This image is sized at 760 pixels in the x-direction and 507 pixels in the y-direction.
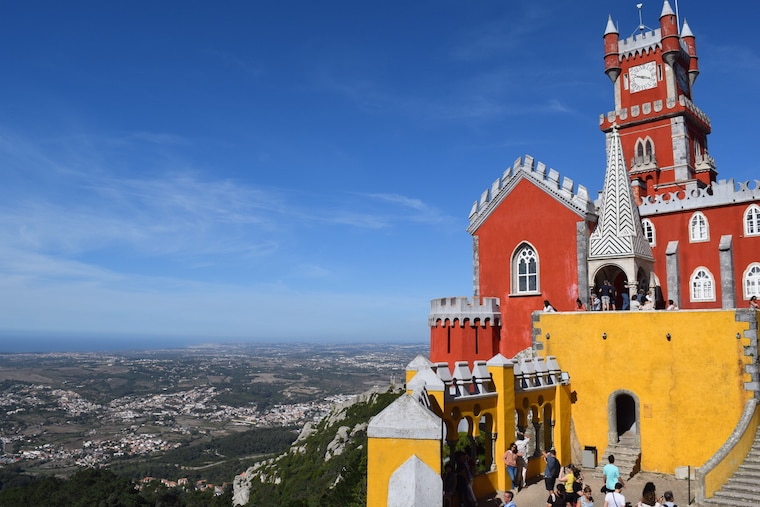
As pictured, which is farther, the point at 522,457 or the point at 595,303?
the point at 595,303

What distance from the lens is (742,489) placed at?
43.1ft

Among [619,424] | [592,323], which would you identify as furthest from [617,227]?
[619,424]

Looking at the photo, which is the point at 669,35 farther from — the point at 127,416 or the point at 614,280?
the point at 127,416

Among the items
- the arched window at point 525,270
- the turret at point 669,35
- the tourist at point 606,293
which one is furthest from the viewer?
the turret at point 669,35

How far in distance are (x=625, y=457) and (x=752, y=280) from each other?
10.1 metres

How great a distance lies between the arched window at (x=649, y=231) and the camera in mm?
23994

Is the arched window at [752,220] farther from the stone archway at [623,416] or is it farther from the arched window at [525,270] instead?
the stone archway at [623,416]

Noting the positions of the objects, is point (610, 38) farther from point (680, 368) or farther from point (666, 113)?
point (680, 368)

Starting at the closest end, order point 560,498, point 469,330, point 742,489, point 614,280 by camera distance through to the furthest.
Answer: point 560,498 → point 742,489 → point 469,330 → point 614,280

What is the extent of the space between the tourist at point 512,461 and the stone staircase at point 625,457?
3308 millimetres

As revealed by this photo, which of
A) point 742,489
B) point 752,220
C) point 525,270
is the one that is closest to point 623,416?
point 742,489

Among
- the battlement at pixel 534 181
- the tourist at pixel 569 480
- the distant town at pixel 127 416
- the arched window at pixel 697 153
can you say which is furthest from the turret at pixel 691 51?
the distant town at pixel 127 416

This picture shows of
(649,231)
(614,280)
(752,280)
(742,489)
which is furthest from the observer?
(649,231)

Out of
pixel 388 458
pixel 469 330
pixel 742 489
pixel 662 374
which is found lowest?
pixel 742 489
